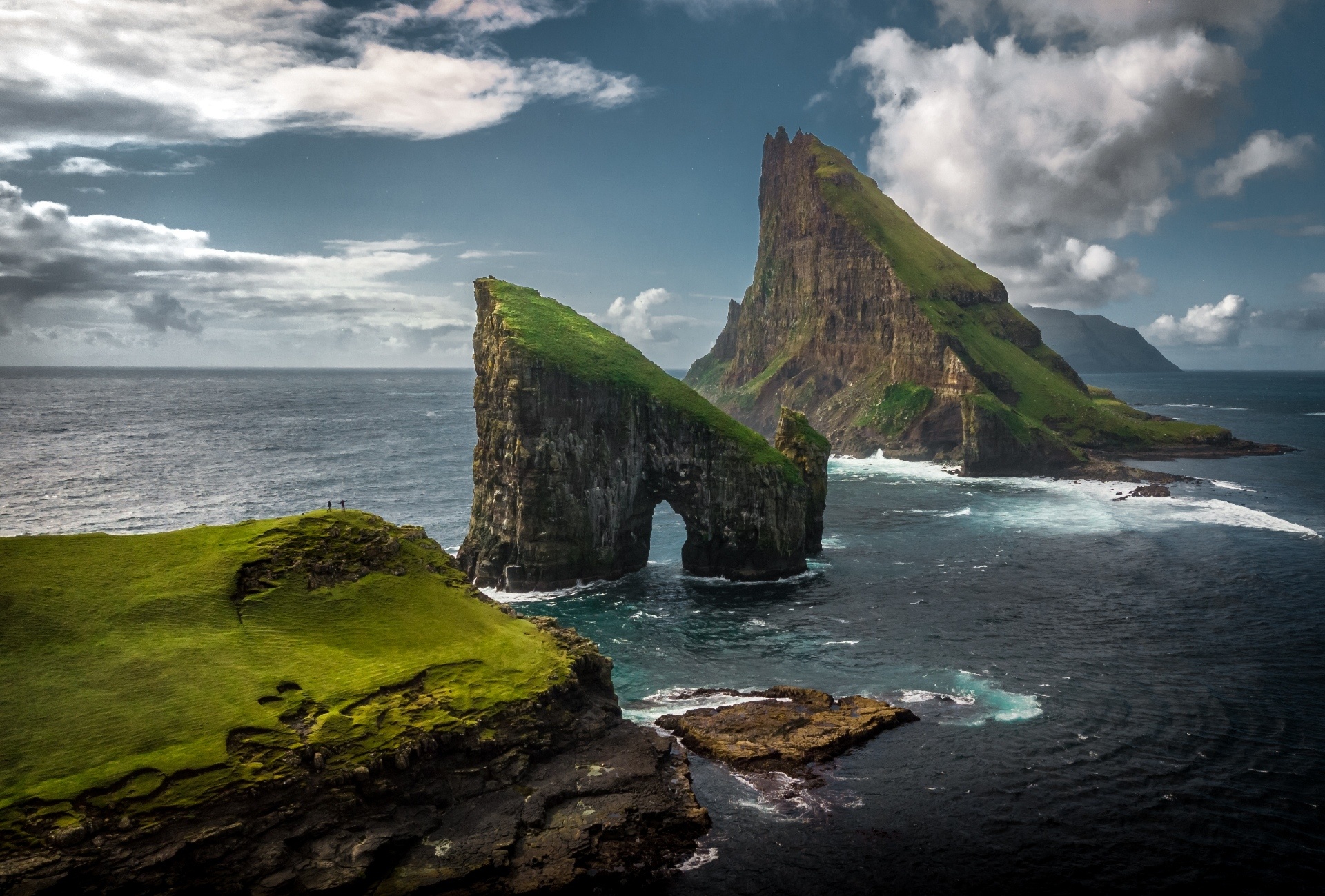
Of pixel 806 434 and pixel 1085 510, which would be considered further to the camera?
pixel 1085 510

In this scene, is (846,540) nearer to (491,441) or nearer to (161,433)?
(491,441)

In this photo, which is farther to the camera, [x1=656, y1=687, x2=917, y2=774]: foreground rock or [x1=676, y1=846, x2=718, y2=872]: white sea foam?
[x1=656, y1=687, x2=917, y2=774]: foreground rock

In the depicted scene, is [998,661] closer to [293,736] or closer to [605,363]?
[293,736]

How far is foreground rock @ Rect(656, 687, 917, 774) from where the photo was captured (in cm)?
3753

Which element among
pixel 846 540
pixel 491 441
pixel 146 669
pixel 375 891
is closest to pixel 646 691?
pixel 375 891

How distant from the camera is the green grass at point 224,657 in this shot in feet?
89.5

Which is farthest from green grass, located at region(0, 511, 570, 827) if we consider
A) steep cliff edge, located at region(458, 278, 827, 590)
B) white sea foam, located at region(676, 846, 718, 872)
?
steep cliff edge, located at region(458, 278, 827, 590)

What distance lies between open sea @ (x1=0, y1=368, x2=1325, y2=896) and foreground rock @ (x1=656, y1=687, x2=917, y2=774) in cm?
129

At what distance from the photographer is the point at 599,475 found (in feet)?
237

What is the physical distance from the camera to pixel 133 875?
79.4 feet

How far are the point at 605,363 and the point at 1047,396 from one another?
122260 millimetres

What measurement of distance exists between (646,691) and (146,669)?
25835 millimetres

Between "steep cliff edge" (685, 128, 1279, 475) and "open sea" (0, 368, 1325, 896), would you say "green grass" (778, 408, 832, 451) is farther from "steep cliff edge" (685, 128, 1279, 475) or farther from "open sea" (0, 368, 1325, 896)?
"steep cliff edge" (685, 128, 1279, 475)

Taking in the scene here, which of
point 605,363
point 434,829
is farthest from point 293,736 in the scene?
point 605,363
